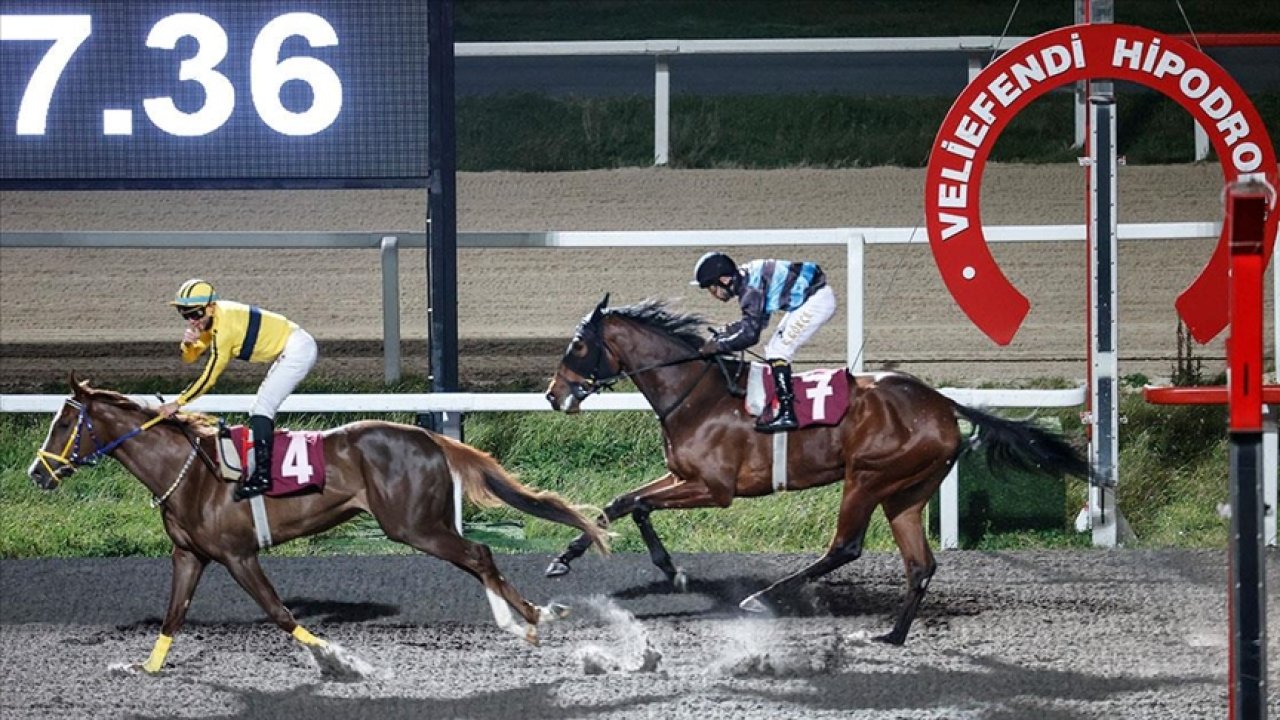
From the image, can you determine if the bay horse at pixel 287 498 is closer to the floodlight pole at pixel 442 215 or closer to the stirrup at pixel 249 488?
the stirrup at pixel 249 488

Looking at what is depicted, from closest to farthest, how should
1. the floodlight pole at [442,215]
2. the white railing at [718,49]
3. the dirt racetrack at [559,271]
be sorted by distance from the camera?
the floodlight pole at [442,215], the dirt racetrack at [559,271], the white railing at [718,49]

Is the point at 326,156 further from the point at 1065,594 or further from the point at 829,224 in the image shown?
the point at 829,224

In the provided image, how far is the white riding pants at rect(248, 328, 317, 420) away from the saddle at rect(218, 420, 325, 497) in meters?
0.11

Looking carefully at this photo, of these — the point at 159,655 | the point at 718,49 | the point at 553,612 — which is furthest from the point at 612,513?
the point at 718,49

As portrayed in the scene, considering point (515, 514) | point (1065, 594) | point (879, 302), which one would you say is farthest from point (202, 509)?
point (879, 302)

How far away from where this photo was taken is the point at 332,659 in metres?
6.16

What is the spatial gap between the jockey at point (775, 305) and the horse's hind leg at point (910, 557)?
487 mm

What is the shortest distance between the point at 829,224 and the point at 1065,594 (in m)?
5.21

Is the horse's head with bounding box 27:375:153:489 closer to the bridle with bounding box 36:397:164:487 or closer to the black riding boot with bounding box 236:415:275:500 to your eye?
the bridle with bounding box 36:397:164:487

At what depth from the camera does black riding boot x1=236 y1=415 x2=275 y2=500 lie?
20.7 feet

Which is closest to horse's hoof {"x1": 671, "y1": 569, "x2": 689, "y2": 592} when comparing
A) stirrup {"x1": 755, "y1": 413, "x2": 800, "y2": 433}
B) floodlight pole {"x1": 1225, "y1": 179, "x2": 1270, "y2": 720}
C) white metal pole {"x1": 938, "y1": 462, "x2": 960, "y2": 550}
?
stirrup {"x1": 755, "y1": 413, "x2": 800, "y2": 433}

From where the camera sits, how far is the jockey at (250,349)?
6199mm

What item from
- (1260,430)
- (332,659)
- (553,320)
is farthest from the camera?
(553,320)

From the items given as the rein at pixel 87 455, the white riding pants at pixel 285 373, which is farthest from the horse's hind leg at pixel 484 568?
the rein at pixel 87 455
